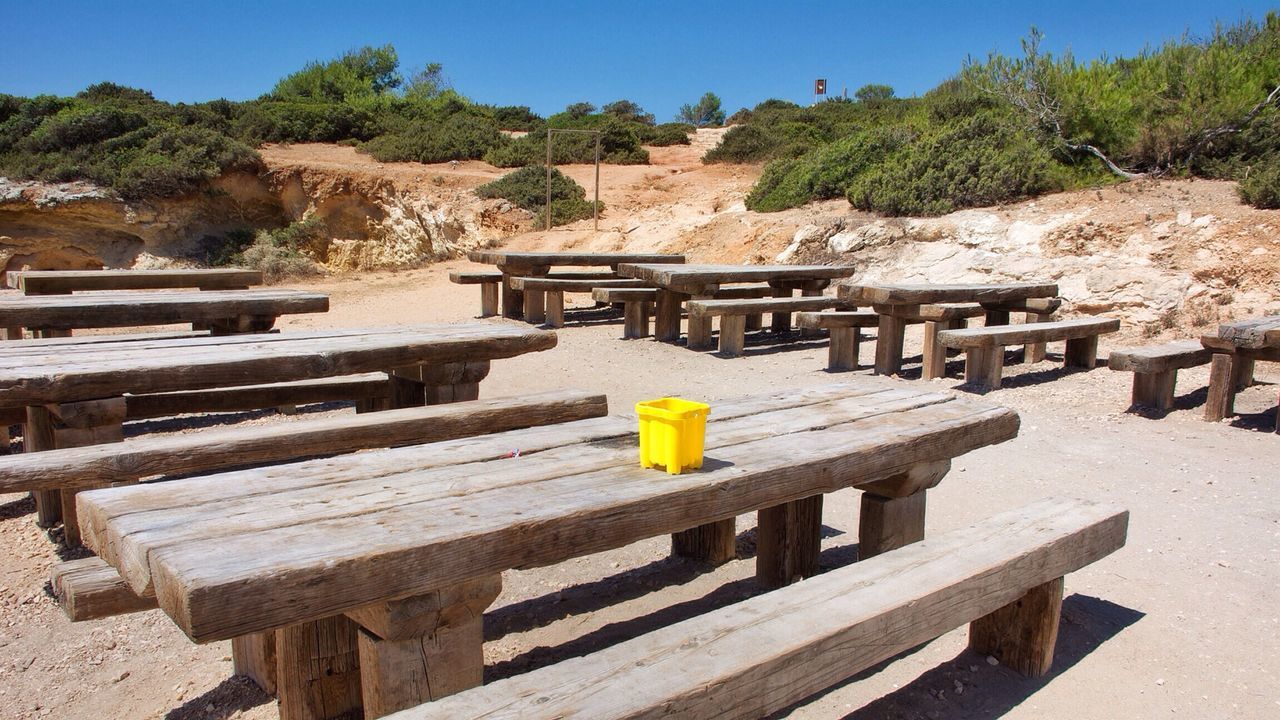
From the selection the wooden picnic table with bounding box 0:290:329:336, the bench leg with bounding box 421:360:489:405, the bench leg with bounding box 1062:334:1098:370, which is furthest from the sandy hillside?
the bench leg with bounding box 421:360:489:405

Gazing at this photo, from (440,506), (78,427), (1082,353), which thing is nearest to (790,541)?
(440,506)

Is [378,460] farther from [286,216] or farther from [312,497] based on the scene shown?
[286,216]

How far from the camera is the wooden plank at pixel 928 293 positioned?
23.4ft

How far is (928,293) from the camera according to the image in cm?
723

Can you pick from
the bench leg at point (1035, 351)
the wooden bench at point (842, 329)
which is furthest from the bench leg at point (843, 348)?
the bench leg at point (1035, 351)

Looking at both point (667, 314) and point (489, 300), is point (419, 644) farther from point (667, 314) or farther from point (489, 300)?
point (489, 300)

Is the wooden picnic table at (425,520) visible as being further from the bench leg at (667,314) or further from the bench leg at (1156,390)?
the bench leg at (667,314)

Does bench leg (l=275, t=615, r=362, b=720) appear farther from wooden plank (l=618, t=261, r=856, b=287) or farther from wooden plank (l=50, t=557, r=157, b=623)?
wooden plank (l=618, t=261, r=856, b=287)

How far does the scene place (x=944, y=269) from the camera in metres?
10.6

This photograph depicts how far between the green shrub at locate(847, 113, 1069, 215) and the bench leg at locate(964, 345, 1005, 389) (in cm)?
520

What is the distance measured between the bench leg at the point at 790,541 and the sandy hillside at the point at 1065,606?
144mm

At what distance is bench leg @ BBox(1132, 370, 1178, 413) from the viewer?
5.96 m

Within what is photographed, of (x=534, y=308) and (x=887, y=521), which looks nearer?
(x=887, y=521)

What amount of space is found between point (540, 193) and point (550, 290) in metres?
9.23
